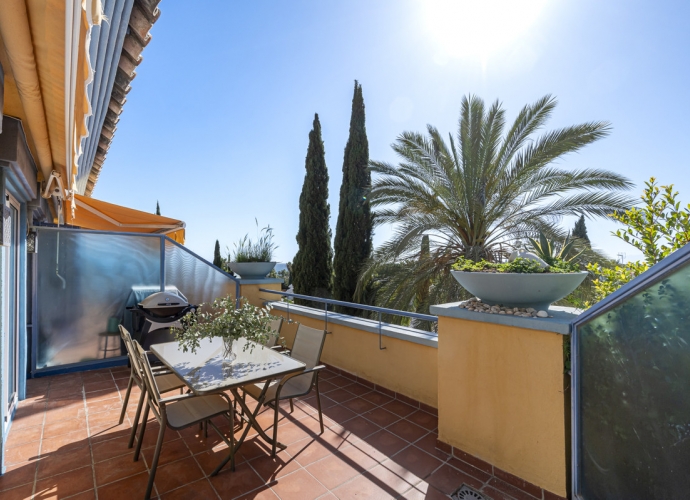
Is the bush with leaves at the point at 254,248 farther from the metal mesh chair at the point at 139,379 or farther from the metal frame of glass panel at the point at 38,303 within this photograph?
the metal mesh chair at the point at 139,379

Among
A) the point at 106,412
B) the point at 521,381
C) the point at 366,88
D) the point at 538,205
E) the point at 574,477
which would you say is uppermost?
the point at 366,88

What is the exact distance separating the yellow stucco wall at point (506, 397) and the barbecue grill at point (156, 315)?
141 inches

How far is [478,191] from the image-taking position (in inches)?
223

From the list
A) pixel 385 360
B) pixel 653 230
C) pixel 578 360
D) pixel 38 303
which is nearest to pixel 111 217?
pixel 38 303

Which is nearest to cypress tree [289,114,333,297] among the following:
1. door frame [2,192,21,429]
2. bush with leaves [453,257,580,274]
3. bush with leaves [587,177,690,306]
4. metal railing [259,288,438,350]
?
metal railing [259,288,438,350]

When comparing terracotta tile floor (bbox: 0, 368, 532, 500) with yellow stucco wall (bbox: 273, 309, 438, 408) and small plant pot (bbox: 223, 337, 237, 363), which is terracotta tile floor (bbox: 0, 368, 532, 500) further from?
small plant pot (bbox: 223, 337, 237, 363)

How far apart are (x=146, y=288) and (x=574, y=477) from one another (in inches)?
206

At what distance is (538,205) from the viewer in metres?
5.59

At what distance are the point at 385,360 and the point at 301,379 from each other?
110cm

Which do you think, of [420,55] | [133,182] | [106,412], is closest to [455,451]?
[106,412]

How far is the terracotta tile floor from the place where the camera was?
7.03 feet

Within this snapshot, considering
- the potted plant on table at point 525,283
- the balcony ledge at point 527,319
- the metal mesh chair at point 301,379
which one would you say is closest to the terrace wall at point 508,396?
the balcony ledge at point 527,319

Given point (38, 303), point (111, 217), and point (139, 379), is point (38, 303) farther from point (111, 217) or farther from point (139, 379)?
point (139, 379)

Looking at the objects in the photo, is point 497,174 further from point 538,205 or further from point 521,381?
point 521,381
